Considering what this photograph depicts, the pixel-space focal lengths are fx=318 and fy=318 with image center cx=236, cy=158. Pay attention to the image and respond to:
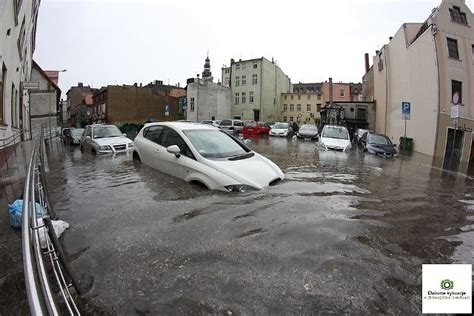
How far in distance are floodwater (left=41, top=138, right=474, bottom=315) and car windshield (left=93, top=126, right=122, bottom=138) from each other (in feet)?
24.3

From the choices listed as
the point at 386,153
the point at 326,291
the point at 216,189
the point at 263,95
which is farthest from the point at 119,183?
the point at 263,95

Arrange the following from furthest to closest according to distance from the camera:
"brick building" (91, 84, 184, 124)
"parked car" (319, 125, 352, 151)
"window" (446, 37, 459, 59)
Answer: "brick building" (91, 84, 184, 124), "window" (446, 37, 459, 59), "parked car" (319, 125, 352, 151)

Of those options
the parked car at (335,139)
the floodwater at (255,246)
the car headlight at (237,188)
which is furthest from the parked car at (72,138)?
the car headlight at (237,188)

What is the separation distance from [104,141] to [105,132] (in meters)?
1.34

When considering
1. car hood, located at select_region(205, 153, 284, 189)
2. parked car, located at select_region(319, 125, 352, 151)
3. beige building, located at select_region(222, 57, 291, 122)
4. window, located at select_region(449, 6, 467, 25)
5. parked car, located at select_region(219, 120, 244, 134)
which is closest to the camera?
car hood, located at select_region(205, 153, 284, 189)

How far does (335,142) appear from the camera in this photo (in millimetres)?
15758

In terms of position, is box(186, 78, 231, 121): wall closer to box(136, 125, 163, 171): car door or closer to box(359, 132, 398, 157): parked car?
box(359, 132, 398, 157): parked car

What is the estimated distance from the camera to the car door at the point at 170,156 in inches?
254

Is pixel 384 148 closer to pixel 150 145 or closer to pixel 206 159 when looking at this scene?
pixel 150 145

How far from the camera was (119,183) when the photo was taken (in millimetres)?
6719

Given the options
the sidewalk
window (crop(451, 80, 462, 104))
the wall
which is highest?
the wall

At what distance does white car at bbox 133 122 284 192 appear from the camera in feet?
18.6

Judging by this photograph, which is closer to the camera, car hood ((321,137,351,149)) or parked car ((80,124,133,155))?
parked car ((80,124,133,155))

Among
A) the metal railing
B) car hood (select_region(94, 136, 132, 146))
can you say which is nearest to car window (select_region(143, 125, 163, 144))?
car hood (select_region(94, 136, 132, 146))
